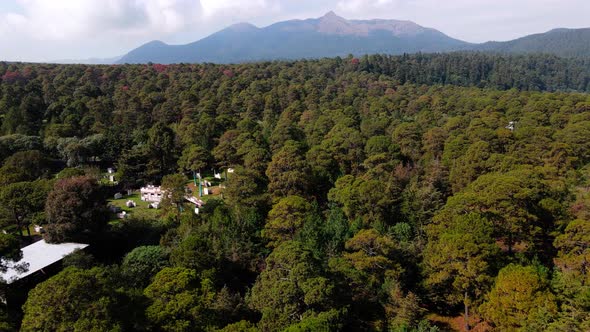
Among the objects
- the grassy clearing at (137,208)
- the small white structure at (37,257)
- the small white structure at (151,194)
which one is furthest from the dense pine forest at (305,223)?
the small white structure at (151,194)

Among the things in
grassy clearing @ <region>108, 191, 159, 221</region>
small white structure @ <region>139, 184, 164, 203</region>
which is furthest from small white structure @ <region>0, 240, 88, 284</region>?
small white structure @ <region>139, 184, 164, 203</region>

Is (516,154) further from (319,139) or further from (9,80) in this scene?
(9,80)

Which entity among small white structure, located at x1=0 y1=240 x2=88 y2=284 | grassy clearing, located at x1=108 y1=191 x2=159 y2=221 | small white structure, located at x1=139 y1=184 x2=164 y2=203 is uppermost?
small white structure, located at x1=0 y1=240 x2=88 y2=284

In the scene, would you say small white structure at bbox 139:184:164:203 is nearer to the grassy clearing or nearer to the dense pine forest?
the grassy clearing

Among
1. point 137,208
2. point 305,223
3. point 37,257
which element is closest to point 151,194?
point 137,208

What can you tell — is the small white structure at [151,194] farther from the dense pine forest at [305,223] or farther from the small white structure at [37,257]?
the small white structure at [37,257]

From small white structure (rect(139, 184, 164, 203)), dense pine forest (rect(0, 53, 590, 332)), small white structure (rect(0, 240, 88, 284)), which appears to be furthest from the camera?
small white structure (rect(139, 184, 164, 203))
